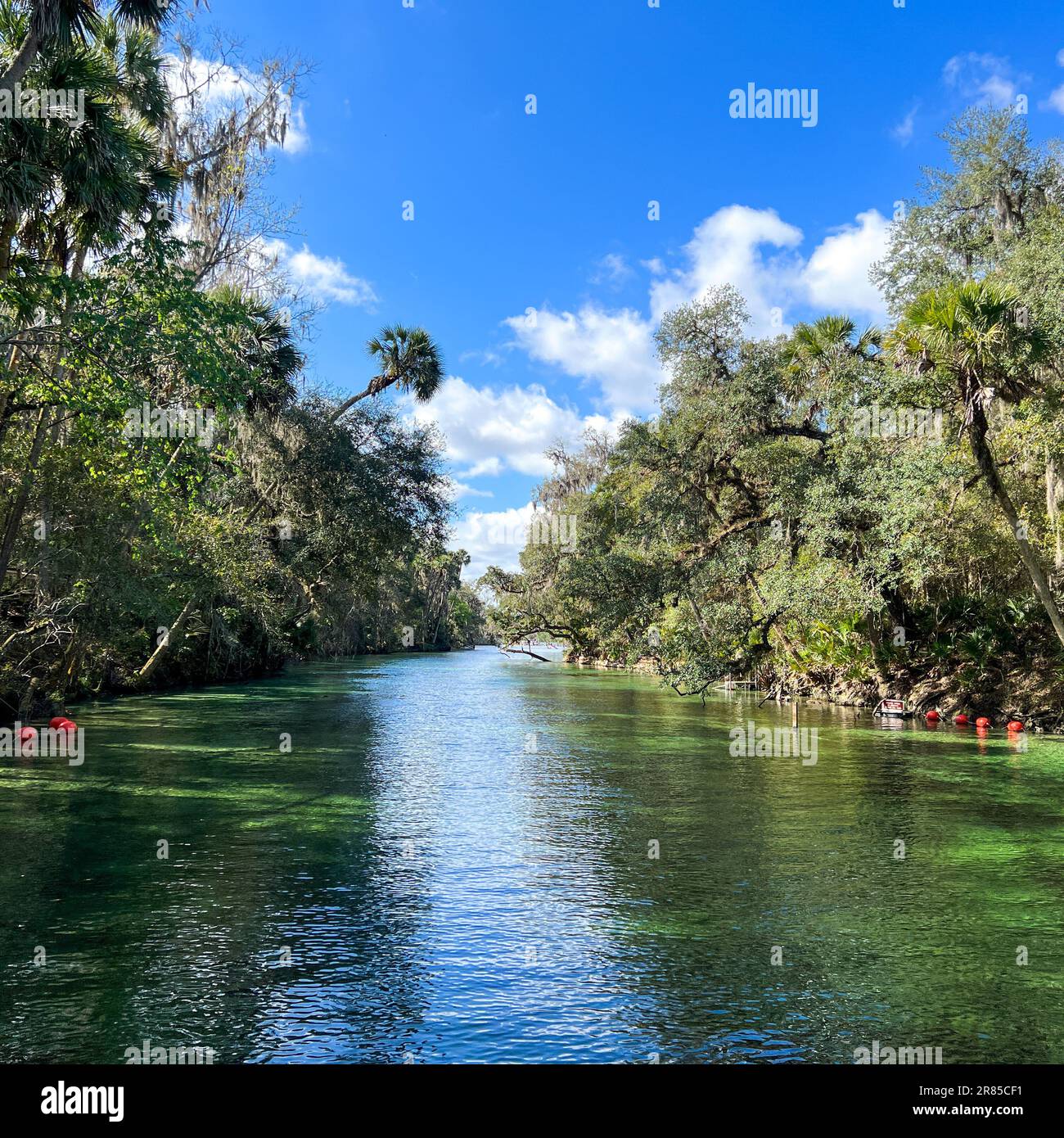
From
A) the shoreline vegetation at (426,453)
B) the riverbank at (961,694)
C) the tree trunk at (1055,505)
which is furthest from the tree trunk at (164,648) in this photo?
the tree trunk at (1055,505)

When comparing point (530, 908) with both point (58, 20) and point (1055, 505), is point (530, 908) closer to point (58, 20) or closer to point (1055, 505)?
point (58, 20)

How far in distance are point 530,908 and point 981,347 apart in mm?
14457

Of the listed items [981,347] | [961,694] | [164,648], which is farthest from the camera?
[164,648]

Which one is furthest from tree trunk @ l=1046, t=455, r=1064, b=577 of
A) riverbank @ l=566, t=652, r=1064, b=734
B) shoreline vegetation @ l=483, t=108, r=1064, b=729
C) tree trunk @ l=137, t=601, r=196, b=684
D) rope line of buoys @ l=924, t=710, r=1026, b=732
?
tree trunk @ l=137, t=601, r=196, b=684

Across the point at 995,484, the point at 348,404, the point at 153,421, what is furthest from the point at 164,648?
the point at 995,484

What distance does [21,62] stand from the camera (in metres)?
11.4

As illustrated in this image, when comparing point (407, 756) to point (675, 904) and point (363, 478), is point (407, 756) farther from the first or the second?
point (363, 478)

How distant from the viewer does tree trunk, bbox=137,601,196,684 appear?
2988 cm

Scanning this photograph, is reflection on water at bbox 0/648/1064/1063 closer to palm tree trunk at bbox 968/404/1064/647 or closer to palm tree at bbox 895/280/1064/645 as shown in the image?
palm tree trunk at bbox 968/404/1064/647

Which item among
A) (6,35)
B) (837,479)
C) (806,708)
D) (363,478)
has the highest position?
(6,35)

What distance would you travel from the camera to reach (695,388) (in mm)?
24578

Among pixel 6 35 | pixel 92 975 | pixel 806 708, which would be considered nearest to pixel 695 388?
pixel 806 708
